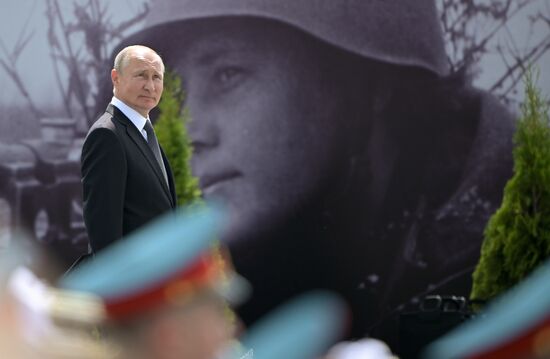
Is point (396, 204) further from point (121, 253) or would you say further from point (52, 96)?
point (121, 253)

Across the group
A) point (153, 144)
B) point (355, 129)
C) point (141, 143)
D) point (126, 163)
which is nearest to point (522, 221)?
point (355, 129)

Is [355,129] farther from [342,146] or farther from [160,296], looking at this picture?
[160,296]

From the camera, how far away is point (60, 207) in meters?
Result: 7.62

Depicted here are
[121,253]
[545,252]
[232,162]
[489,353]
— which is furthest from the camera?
[232,162]

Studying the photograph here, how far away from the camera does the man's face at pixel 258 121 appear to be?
25.8 ft

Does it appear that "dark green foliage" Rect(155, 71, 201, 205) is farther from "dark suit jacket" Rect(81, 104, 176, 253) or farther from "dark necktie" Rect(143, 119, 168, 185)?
"dark suit jacket" Rect(81, 104, 176, 253)

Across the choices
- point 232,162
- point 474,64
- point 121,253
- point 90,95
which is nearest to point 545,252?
point 474,64

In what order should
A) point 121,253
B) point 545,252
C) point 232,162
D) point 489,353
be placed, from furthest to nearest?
point 232,162 → point 545,252 → point 121,253 → point 489,353

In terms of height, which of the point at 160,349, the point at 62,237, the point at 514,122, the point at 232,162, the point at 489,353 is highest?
the point at 489,353

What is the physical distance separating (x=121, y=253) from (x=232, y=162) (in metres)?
6.30

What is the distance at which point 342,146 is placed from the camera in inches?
317

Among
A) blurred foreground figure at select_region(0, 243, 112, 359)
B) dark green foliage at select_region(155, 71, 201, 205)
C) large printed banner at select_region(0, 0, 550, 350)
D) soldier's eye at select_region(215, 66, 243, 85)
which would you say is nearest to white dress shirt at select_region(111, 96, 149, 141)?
blurred foreground figure at select_region(0, 243, 112, 359)

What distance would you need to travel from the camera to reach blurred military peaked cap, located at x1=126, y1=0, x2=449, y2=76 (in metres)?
8.00

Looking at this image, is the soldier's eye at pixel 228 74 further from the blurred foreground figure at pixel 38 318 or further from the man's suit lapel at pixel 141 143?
the blurred foreground figure at pixel 38 318
